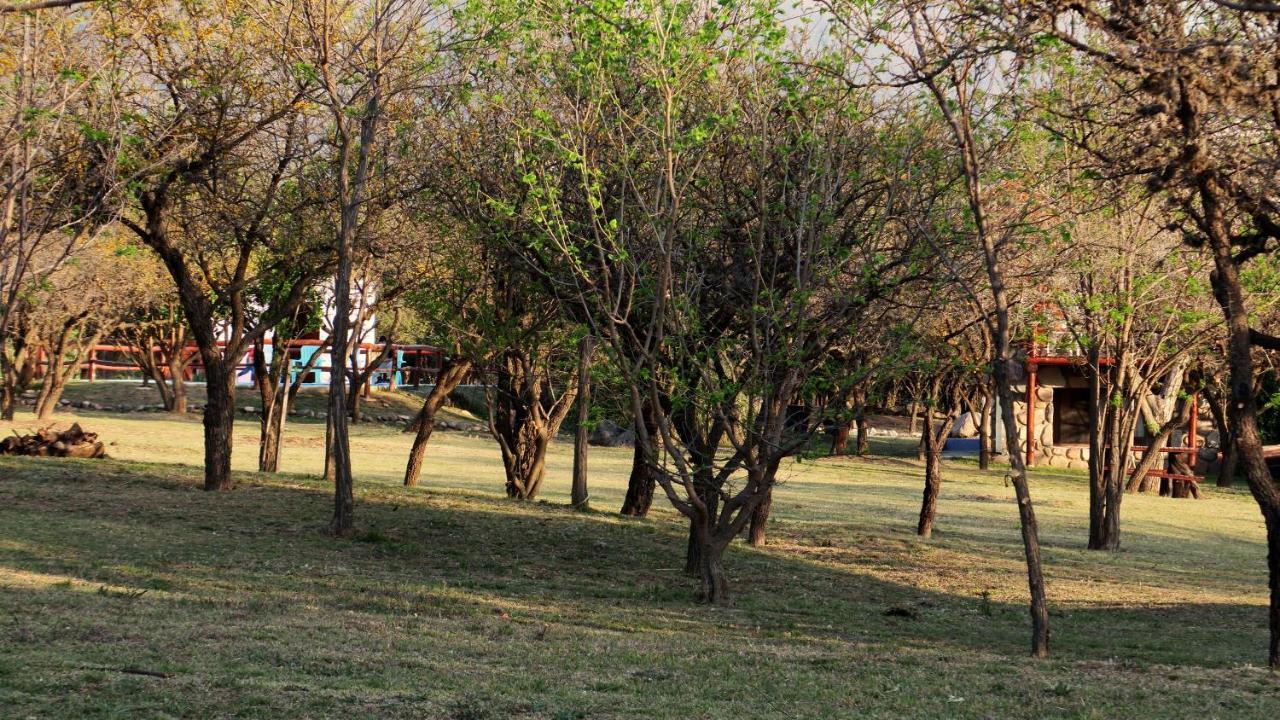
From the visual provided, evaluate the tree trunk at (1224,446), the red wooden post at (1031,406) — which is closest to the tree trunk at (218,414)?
the red wooden post at (1031,406)

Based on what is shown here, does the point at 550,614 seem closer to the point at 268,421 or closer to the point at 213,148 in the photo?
the point at 213,148

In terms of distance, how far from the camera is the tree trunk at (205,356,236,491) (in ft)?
57.9

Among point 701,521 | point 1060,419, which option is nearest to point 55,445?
point 701,521

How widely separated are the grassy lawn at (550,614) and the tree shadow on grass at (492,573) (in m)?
0.06

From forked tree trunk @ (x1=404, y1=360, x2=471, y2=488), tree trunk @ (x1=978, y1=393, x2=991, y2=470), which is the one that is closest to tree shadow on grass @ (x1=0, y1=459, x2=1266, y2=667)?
forked tree trunk @ (x1=404, y1=360, x2=471, y2=488)

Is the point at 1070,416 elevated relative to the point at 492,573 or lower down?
elevated

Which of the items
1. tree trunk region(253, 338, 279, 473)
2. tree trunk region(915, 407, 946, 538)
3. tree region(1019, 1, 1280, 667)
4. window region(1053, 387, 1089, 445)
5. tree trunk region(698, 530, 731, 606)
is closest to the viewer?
tree region(1019, 1, 1280, 667)

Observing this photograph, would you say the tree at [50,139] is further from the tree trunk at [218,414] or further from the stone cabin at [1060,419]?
the stone cabin at [1060,419]

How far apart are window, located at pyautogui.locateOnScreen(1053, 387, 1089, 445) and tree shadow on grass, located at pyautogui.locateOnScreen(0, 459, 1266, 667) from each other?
27.0 m

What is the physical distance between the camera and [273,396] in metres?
24.6

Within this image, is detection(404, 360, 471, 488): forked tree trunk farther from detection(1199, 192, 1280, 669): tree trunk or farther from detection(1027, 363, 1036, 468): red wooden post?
detection(1027, 363, 1036, 468): red wooden post

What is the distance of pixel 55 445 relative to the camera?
2252cm

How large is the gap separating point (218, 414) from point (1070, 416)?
32.4 meters

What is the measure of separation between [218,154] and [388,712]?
460 inches
